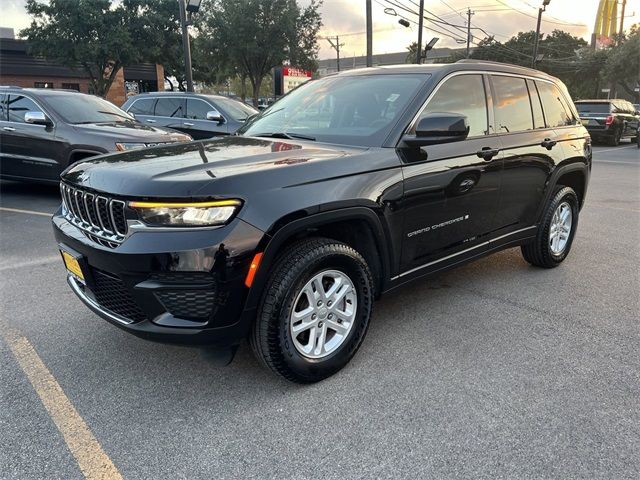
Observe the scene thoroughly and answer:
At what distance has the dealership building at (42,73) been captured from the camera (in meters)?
31.0

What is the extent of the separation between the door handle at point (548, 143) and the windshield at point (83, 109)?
647 cm

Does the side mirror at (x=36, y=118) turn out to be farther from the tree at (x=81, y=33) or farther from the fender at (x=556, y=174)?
the tree at (x=81, y=33)

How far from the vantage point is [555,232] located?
481 centimetres

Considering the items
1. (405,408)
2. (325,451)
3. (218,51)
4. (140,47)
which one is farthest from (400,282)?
(140,47)

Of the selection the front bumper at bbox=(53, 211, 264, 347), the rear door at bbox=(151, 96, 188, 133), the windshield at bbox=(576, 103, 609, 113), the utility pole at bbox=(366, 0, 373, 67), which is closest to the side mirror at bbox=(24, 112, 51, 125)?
the rear door at bbox=(151, 96, 188, 133)

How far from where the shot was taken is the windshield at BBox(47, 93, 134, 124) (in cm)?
768

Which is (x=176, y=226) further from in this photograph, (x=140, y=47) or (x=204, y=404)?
(x=140, y=47)

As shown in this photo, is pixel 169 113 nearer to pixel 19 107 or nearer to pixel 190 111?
pixel 190 111

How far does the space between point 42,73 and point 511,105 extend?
1382 inches

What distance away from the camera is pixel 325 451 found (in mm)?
2318

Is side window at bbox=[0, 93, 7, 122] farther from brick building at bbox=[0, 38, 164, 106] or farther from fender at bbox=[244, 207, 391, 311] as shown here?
brick building at bbox=[0, 38, 164, 106]

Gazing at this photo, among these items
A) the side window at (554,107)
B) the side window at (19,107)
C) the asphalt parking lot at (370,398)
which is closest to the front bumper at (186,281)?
the asphalt parking lot at (370,398)

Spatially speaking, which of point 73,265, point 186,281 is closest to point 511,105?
point 186,281

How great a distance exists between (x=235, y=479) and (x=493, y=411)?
135cm
